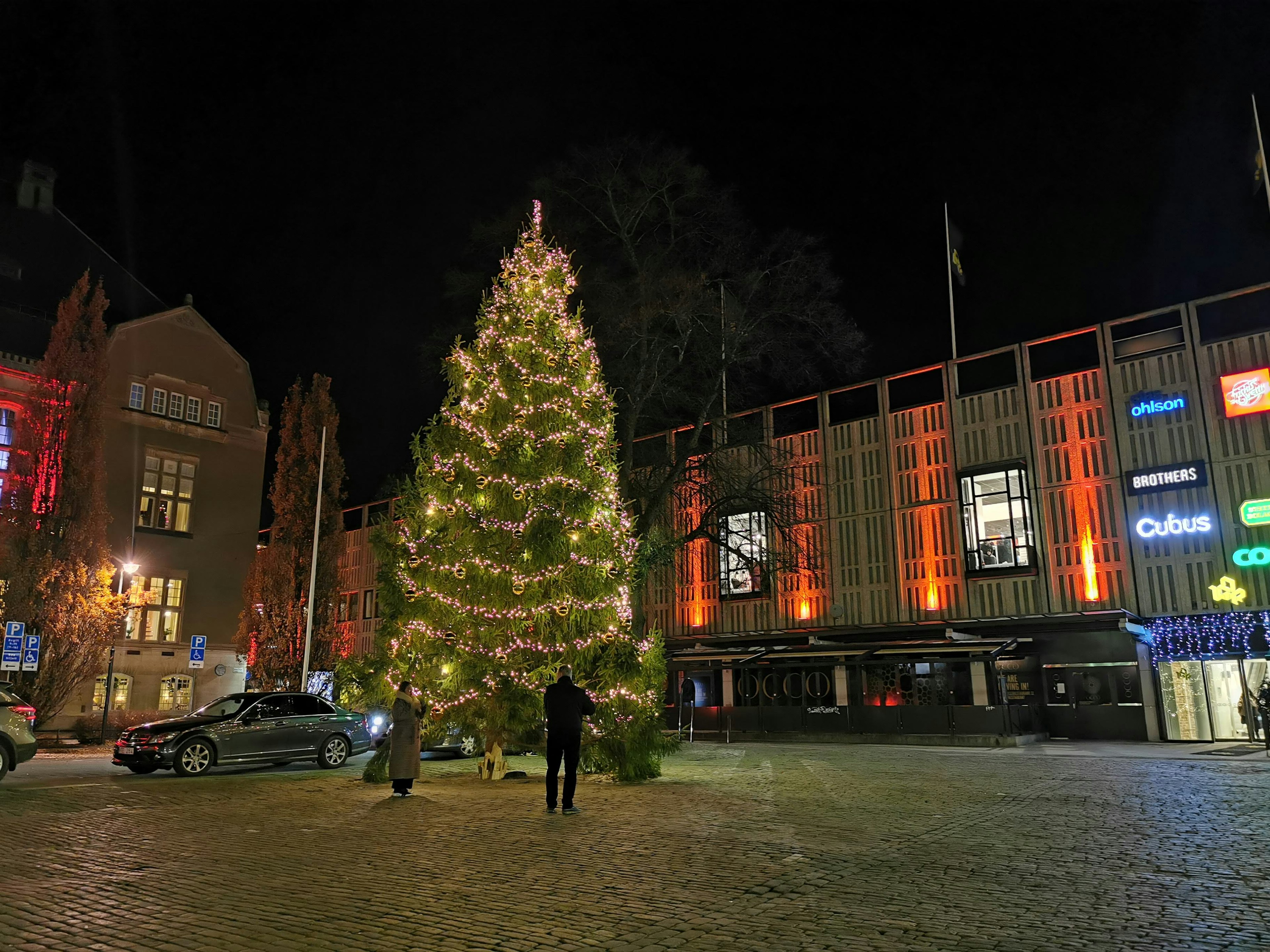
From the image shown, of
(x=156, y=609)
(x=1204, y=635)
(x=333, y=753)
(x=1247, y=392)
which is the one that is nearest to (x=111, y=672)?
(x=156, y=609)

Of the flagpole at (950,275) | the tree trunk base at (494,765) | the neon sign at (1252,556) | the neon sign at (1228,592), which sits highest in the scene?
the flagpole at (950,275)

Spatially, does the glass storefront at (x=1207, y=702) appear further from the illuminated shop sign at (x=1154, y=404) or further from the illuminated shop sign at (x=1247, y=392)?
the illuminated shop sign at (x=1154, y=404)

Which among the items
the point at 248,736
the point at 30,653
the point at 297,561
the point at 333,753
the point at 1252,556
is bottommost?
the point at 333,753

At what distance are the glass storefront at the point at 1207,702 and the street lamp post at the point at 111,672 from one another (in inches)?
1135

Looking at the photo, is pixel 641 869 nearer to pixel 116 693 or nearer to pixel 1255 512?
pixel 1255 512

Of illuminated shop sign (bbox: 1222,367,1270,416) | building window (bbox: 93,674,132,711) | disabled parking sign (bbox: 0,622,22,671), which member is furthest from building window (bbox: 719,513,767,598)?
disabled parking sign (bbox: 0,622,22,671)

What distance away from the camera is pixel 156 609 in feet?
101

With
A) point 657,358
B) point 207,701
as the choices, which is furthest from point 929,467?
point 207,701

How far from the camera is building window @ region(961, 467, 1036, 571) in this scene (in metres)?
28.7

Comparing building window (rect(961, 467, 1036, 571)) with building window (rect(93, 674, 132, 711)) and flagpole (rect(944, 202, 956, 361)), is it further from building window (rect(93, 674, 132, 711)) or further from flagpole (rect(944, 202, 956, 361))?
building window (rect(93, 674, 132, 711))

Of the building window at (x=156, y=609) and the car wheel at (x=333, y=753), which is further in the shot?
the building window at (x=156, y=609)

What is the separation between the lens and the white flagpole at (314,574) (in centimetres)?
2864

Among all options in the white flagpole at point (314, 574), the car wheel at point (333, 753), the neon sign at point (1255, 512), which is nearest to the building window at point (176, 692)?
the white flagpole at point (314, 574)

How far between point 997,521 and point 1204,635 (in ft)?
20.9
